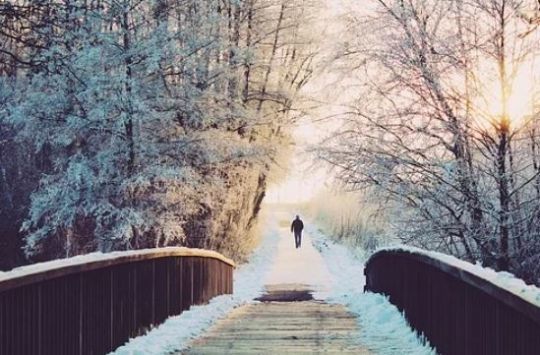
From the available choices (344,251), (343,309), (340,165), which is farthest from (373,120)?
(344,251)

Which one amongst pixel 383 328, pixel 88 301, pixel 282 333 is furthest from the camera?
pixel 383 328

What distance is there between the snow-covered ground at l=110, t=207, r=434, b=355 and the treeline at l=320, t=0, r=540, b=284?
1727 millimetres

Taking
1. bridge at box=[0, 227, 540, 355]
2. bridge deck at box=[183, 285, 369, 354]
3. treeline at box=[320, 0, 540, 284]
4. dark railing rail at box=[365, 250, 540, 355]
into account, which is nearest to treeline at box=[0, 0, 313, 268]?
bridge at box=[0, 227, 540, 355]

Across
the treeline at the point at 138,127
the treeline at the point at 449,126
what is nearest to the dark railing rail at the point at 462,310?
the treeline at the point at 449,126

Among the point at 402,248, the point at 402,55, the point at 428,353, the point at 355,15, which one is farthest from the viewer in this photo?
the point at 355,15

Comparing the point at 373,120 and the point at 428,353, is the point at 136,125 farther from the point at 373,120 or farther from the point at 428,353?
the point at 428,353

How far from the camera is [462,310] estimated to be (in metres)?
5.56

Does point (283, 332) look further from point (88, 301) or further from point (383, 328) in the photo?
point (88, 301)

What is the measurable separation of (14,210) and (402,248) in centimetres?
1539

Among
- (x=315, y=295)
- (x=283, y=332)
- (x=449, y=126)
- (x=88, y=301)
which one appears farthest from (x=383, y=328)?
(x=315, y=295)

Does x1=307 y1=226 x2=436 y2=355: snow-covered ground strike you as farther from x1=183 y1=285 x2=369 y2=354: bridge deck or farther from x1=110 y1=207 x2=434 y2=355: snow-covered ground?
x1=183 y1=285 x2=369 y2=354: bridge deck

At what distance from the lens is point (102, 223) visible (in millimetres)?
16922

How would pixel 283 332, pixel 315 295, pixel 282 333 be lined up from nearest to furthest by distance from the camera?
1. pixel 282 333
2. pixel 283 332
3. pixel 315 295

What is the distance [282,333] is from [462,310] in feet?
9.92
